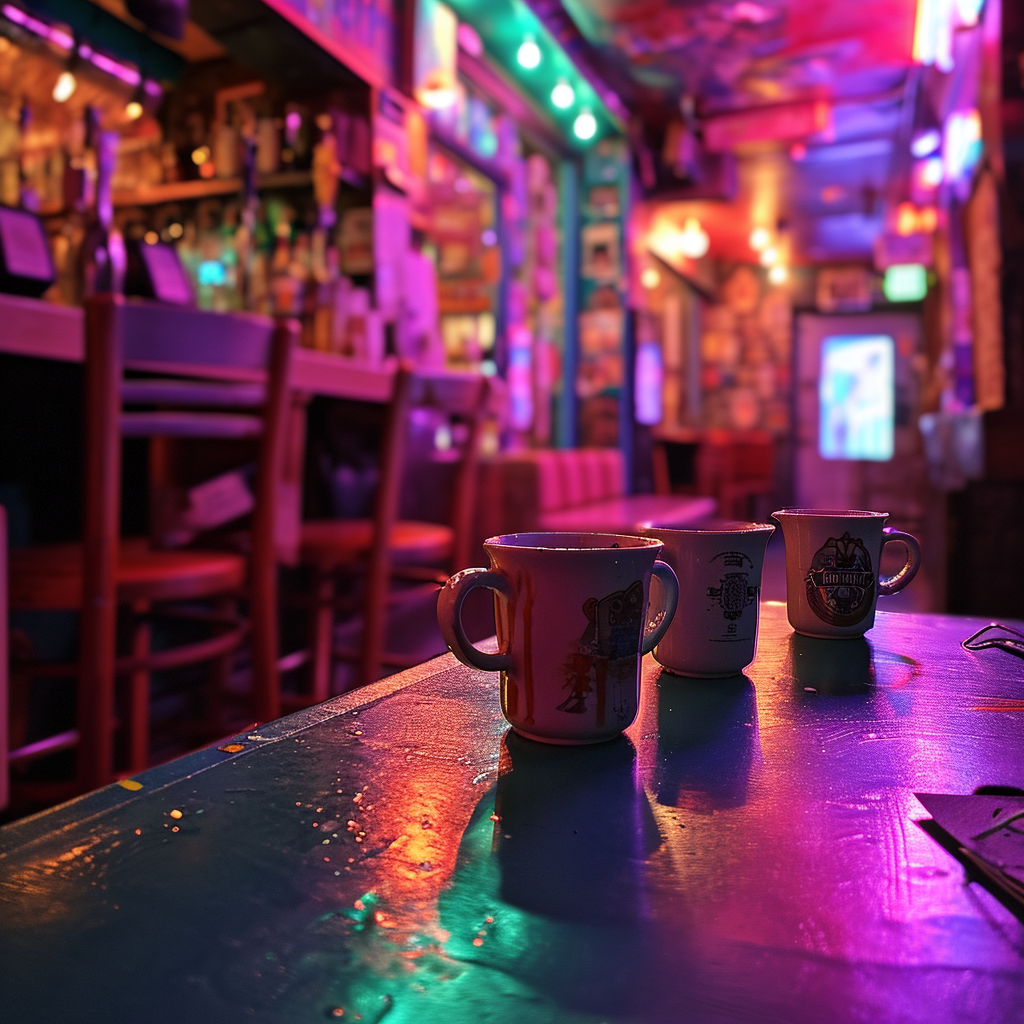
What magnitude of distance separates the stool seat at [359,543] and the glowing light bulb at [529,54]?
323cm

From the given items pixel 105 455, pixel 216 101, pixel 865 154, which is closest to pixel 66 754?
pixel 105 455

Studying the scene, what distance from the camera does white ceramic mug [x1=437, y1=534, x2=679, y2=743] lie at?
53 cm

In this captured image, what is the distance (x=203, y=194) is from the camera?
3.50 m

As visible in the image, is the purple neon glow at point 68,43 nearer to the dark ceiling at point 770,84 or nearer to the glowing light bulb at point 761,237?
the dark ceiling at point 770,84

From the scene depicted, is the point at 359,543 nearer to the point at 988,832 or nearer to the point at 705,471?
the point at 988,832

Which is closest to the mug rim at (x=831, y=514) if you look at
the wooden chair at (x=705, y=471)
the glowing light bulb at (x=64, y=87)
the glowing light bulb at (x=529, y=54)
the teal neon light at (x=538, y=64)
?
the glowing light bulb at (x=64, y=87)

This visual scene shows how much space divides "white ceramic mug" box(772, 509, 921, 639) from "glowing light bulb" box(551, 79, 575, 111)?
4.95 metres

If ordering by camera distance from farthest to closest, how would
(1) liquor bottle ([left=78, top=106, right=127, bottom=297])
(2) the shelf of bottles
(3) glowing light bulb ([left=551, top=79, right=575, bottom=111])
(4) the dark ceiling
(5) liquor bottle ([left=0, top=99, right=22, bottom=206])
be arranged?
(3) glowing light bulb ([left=551, top=79, right=575, bottom=111])
(4) the dark ceiling
(2) the shelf of bottles
(5) liquor bottle ([left=0, top=99, right=22, bottom=206])
(1) liquor bottle ([left=78, top=106, right=127, bottom=297])

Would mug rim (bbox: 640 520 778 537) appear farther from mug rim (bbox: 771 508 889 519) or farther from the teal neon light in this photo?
the teal neon light

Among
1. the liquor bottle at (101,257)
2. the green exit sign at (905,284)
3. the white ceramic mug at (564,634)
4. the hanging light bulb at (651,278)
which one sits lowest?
the white ceramic mug at (564,634)

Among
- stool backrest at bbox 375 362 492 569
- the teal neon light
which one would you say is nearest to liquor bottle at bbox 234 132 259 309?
stool backrest at bbox 375 362 492 569

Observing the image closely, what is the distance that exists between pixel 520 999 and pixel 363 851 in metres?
0.12

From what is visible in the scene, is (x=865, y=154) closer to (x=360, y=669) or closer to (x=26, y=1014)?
(x=360, y=669)

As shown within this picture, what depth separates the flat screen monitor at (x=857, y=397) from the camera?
32.3 ft
